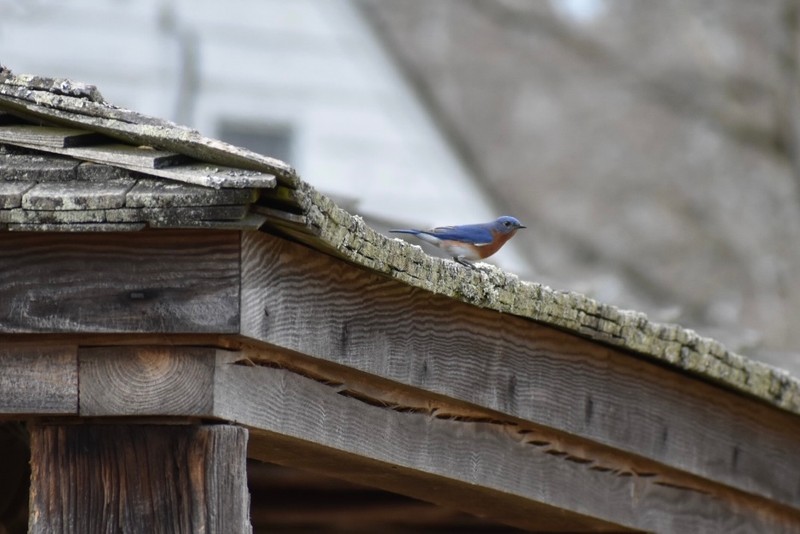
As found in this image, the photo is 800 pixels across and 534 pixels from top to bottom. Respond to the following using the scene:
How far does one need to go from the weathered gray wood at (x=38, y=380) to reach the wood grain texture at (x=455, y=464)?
0.80 ft

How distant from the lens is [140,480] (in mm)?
2297

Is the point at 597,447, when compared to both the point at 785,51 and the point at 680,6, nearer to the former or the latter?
the point at 785,51

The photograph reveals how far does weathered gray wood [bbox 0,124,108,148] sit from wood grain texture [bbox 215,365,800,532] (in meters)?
0.47

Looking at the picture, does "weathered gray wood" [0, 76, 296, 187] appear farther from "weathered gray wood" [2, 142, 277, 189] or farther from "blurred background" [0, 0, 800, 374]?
"blurred background" [0, 0, 800, 374]

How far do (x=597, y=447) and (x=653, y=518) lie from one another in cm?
38

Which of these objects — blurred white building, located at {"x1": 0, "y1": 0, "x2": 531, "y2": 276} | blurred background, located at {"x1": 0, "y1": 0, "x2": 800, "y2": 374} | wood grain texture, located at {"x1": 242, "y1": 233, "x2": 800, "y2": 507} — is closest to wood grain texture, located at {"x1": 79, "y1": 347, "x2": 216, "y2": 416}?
wood grain texture, located at {"x1": 242, "y1": 233, "x2": 800, "y2": 507}

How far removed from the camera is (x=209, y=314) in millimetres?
2211

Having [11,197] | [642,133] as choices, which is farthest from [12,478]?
[642,133]

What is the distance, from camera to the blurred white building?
991 centimetres

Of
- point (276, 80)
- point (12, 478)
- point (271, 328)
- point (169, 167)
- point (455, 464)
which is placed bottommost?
point (12, 478)

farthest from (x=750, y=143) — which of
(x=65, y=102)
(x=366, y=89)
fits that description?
(x=65, y=102)

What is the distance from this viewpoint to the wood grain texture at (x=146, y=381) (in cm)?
225

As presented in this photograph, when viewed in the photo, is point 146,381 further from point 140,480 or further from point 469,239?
point 469,239

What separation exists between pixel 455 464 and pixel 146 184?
1.18 metres
